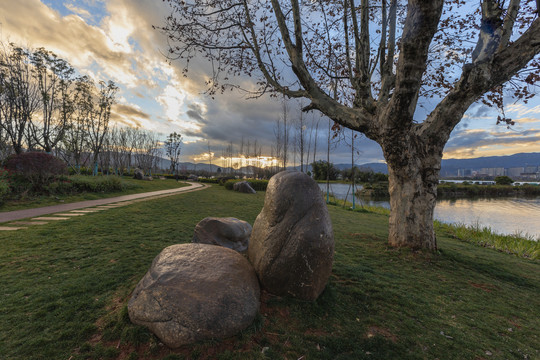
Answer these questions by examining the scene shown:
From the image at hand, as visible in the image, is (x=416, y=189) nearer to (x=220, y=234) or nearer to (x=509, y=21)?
(x=509, y=21)

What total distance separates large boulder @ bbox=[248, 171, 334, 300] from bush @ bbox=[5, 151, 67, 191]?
1413 cm

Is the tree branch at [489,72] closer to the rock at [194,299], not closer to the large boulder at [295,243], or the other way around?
the large boulder at [295,243]

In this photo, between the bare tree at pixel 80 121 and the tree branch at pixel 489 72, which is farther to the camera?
the bare tree at pixel 80 121

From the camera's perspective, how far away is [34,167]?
1070 centimetres

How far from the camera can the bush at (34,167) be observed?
1055 cm

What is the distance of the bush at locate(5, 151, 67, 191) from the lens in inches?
416

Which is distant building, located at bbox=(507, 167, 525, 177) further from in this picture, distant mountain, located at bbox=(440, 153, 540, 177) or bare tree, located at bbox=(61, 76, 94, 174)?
bare tree, located at bbox=(61, 76, 94, 174)

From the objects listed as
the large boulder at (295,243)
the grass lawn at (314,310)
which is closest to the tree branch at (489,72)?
the grass lawn at (314,310)

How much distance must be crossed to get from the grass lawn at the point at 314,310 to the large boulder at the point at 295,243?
25cm

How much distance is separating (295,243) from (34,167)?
1482 cm

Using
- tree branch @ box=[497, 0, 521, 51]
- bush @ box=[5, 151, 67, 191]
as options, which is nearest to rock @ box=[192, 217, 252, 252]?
tree branch @ box=[497, 0, 521, 51]

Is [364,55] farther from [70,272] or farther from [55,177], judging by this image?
[55,177]

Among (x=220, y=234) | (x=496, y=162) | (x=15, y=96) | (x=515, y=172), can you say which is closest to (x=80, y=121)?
(x=15, y=96)

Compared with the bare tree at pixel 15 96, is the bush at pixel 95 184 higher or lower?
lower
